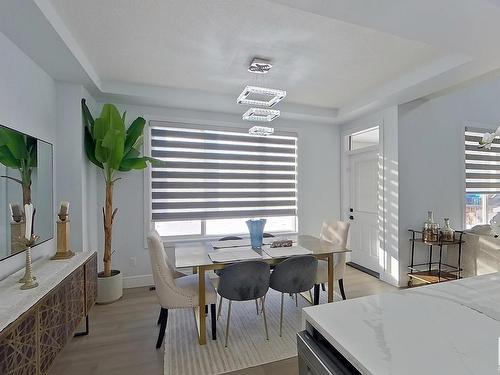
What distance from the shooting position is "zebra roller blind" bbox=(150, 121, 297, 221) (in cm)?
386

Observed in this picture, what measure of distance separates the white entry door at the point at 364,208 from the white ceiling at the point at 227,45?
139 centimetres

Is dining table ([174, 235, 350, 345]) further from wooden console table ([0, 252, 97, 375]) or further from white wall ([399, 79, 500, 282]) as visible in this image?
white wall ([399, 79, 500, 282])

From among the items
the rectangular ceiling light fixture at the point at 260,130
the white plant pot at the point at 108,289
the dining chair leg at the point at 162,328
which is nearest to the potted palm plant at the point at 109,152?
the white plant pot at the point at 108,289

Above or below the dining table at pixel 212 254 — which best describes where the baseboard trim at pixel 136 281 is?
below

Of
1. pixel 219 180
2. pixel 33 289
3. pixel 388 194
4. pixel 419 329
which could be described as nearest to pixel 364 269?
pixel 388 194

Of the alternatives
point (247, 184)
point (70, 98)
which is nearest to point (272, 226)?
point (247, 184)

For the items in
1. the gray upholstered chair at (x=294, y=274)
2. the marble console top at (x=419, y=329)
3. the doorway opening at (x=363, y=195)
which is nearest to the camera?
the marble console top at (x=419, y=329)

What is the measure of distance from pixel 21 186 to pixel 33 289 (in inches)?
35.9

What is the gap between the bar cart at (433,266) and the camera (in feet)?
11.6

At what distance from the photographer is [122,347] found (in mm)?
2320

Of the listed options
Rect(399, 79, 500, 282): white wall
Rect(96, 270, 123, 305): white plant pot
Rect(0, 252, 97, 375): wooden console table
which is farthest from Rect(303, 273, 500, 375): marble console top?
Rect(96, 270, 123, 305): white plant pot

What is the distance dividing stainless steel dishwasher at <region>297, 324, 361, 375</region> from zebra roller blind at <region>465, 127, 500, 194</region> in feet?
15.3

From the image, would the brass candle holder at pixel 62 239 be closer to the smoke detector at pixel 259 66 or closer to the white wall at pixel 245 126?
the white wall at pixel 245 126

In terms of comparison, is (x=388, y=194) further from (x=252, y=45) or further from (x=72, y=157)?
(x=72, y=157)
